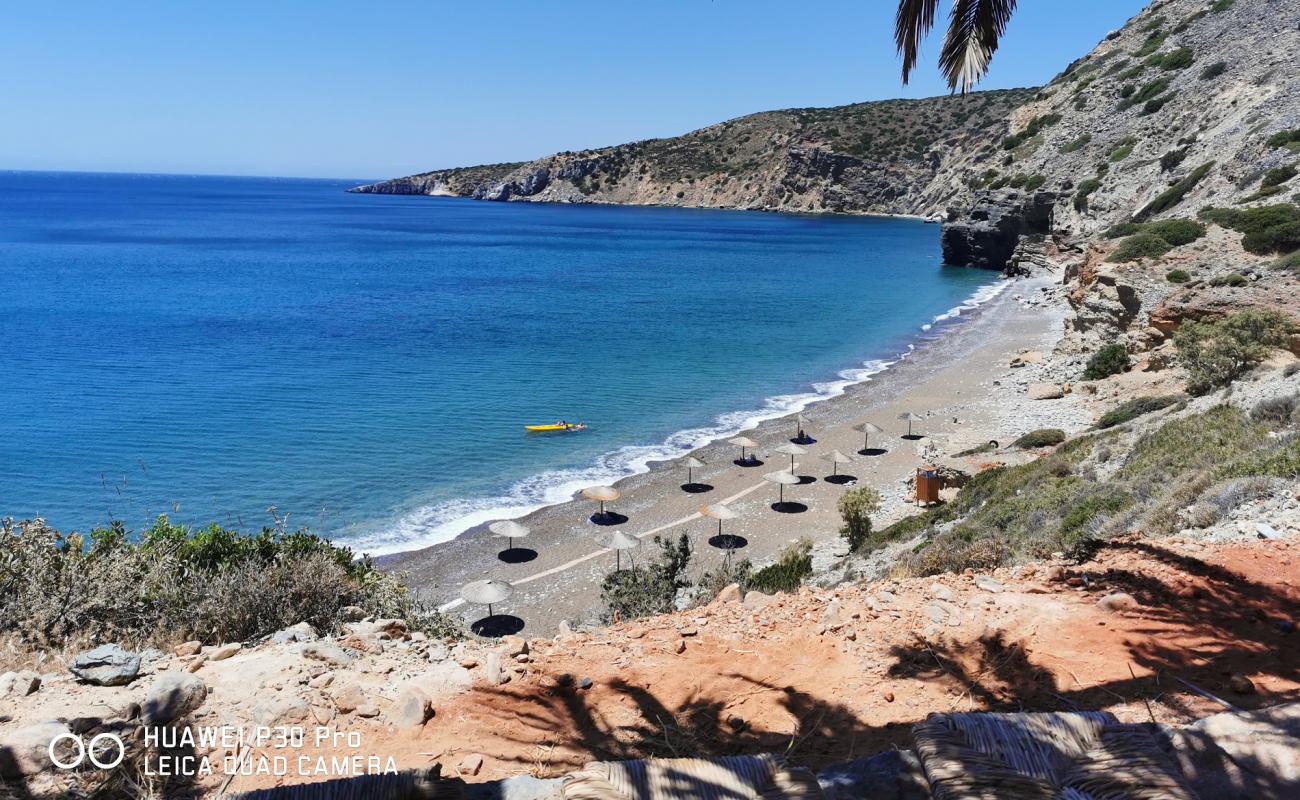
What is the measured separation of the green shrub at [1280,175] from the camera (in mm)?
30827

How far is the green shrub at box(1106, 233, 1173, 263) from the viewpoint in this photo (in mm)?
26562

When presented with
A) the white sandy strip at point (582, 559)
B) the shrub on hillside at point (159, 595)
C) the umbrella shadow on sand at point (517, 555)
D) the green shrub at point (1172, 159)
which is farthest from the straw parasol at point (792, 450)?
the green shrub at point (1172, 159)

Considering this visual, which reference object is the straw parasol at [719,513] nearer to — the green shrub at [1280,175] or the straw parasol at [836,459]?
the straw parasol at [836,459]

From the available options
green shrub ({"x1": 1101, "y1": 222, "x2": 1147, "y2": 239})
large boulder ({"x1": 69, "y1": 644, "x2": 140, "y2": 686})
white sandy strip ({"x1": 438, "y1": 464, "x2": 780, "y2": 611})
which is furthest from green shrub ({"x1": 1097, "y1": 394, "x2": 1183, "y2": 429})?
large boulder ({"x1": 69, "y1": 644, "x2": 140, "y2": 686})

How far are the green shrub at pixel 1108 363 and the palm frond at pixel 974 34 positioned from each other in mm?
19553

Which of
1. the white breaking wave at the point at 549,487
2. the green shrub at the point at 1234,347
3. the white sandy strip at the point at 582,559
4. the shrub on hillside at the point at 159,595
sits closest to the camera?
the shrub on hillside at the point at 159,595

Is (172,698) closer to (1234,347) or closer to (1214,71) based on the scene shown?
(1234,347)

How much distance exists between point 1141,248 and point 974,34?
2154cm

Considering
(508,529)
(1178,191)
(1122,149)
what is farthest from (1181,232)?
(1122,149)

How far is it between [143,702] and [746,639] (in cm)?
412

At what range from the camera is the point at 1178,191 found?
40.6m

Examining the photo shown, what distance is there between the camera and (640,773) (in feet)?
9.90

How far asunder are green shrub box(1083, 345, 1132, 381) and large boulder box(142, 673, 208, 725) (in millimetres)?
27977

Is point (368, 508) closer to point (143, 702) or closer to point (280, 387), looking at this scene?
point (280, 387)
